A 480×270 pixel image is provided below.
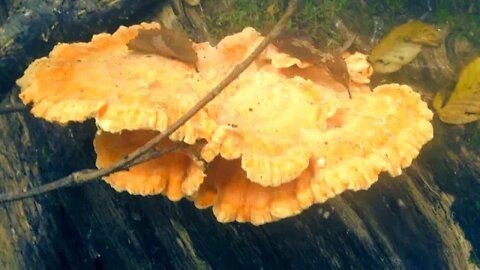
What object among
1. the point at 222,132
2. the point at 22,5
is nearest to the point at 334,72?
the point at 222,132

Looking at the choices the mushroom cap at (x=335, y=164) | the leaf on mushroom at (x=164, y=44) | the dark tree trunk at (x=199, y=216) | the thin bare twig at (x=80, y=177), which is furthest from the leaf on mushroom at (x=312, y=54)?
the thin bare twig at (x=80, y=177)

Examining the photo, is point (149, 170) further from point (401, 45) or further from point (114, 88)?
point (401, 45)

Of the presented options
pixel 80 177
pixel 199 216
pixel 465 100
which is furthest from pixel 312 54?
pixel 80 177

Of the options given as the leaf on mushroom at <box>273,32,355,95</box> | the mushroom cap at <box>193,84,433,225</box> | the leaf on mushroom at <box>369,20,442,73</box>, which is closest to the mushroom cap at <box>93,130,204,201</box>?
the mushroom cap at <box>193,84,433,225</box>

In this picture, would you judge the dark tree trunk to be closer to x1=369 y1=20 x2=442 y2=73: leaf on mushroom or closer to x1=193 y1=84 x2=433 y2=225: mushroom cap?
x1=369 y1=20 x2=442 y2=73: leaf on mushroom

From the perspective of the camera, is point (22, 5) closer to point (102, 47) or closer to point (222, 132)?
point (102, 47)

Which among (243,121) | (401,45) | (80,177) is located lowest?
(80,177)
